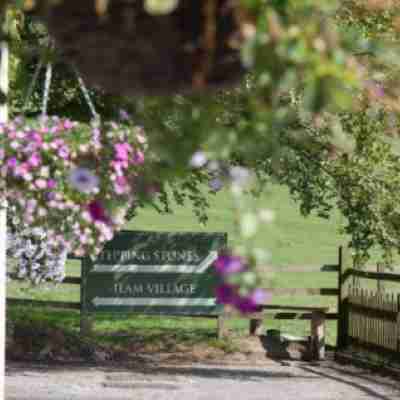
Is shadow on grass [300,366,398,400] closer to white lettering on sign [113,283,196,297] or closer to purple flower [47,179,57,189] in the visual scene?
white lettering on sign [113,283,196,297]

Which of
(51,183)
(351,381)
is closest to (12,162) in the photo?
(51,183)

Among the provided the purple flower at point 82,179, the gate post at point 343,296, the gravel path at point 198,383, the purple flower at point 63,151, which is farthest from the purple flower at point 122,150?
the gate post at point 343,296

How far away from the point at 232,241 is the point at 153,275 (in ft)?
15.1

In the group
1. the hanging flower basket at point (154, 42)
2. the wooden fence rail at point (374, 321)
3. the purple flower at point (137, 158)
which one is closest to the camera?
the hanging flower basket at point (154, 42)

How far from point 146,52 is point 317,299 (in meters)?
21.3

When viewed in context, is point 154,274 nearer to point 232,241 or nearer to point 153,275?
point 153,275

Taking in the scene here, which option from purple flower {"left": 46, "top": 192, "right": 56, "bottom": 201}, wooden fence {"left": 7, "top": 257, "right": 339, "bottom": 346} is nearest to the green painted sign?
wooden fence {"left": 7, "top": 257, "right": 339, "bottom": 346}

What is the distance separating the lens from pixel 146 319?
60.9 feet

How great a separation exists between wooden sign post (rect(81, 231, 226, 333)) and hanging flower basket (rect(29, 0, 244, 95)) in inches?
503

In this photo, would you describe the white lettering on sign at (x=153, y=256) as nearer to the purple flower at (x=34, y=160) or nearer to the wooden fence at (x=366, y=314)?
the wooden fence at (x=366, y=314)

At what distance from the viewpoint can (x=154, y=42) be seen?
2.32m

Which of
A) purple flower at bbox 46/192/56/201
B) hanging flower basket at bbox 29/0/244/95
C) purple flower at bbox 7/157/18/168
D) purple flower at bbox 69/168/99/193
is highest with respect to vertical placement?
hanging flower basket at bbox 29/0/244/95

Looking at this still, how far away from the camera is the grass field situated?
16906 mm

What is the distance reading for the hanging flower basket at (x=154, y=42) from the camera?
2.31m
